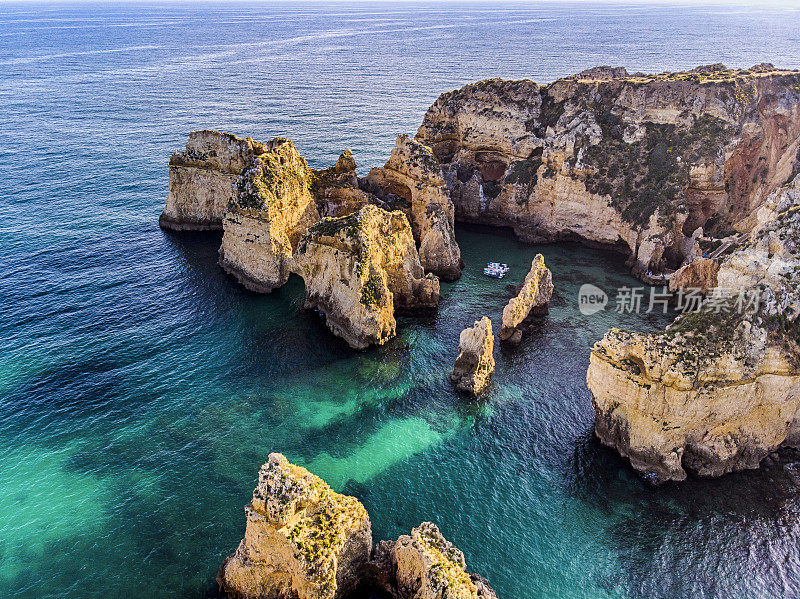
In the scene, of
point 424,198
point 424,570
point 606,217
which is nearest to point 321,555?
point 424,570

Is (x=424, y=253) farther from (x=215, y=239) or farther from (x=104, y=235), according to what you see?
(x=104, y=235)

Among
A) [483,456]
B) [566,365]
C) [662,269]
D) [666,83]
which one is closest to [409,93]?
[666,83]

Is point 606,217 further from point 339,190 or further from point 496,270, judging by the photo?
point 339,190

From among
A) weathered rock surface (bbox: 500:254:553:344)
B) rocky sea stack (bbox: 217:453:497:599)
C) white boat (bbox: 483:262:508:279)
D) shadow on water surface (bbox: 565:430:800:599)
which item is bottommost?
white boat (bbox: 483:262:508:279)

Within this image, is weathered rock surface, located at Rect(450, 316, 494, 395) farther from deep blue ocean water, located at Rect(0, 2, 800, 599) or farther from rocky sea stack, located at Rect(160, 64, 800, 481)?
deep blue ocean water, located at Rect(0, 2, 800, 599)

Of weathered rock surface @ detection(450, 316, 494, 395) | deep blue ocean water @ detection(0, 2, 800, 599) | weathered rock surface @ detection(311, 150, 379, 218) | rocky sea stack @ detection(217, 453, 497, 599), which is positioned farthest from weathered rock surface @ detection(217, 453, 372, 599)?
weathered rock surface @ detection(311, 150, 379, 218)

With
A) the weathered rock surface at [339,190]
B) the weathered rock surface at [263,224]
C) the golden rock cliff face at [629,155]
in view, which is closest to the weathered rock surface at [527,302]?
the golden rock cliff face at [629,155]
